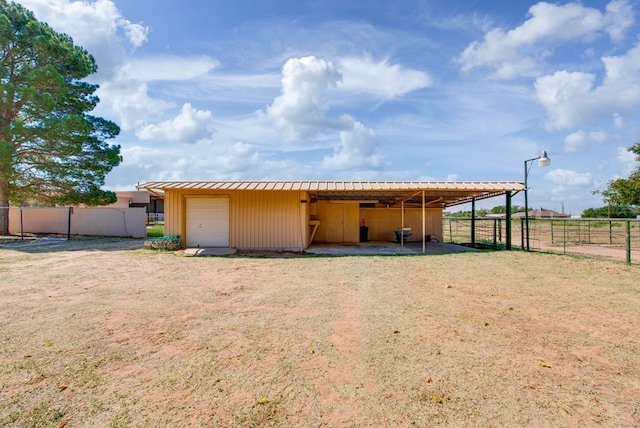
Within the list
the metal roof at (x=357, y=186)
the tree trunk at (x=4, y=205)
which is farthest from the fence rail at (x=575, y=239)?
the tree trunk at (x=4, y=205)

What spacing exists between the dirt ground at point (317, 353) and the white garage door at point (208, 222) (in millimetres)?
5409

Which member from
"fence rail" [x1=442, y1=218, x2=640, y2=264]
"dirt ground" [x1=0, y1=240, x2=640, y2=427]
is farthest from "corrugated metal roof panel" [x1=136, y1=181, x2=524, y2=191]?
"dirt ground" [x1=0, y1=240, x2=640, y2=427]

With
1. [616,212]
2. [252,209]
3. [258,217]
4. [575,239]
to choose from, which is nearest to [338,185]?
[258,217]

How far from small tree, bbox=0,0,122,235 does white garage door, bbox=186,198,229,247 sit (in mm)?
7685

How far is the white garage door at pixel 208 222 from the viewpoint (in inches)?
464

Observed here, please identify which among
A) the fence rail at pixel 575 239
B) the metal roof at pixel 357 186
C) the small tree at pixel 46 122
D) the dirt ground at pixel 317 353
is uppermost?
the small tree at pixel 46 122

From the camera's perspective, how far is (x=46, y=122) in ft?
46.6

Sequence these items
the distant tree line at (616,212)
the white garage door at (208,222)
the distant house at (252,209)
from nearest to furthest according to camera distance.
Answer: the distant house at (252,209)
the white garage door at (208,222)
the distant tree line at (616,212)

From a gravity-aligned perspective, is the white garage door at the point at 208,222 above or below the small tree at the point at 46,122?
below

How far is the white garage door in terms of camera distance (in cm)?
1180

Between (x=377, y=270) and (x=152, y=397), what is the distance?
19.3ft

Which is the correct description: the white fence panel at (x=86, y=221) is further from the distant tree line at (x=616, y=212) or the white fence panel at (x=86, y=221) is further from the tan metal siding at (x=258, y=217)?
the distant tree line at (x=616, y=212)

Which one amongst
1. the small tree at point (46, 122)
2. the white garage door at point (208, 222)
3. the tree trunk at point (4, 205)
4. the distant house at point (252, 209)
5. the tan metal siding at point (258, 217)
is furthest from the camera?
the tree trunk at point (4, 205)

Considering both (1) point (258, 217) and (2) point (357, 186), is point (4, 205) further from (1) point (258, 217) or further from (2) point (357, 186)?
(2) point (357, 186)
